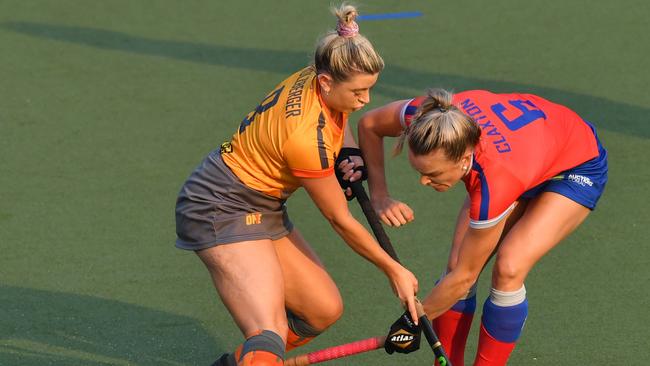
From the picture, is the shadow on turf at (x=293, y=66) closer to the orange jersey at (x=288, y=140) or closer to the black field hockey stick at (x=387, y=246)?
the black field hockey stick at (x=387, y=246)

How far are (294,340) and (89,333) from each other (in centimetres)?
100

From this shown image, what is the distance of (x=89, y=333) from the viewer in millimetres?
5020

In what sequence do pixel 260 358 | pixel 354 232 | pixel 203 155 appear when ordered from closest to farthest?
1. pixel 260 358
2. pixel 354 232
3. pixel 203 155

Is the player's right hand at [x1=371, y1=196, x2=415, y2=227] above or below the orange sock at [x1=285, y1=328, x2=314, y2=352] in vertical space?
above

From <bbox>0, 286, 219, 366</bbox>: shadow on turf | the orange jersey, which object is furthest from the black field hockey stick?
<bbox>0, 286, 219, 366</bbox>: shadow on turf

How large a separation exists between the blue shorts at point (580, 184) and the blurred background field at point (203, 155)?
78 cm

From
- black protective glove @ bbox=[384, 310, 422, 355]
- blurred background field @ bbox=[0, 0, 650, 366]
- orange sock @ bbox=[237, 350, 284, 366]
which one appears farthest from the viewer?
blurred background field @ bbox=[0, 0, 650, 366]

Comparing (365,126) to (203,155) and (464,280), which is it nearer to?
(464,280)

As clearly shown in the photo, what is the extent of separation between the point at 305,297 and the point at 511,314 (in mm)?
795

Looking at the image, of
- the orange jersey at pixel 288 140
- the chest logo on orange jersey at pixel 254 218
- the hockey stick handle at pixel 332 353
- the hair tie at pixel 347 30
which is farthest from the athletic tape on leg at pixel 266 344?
the hair tie at pixel 347 30

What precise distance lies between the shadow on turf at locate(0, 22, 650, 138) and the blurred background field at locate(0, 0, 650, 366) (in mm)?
19

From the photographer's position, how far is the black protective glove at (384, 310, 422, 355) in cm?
425

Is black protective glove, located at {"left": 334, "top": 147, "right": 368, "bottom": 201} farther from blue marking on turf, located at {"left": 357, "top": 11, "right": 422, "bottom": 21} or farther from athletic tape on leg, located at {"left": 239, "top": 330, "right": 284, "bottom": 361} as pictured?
blue marking on turf, located at {"left": 357, "top": 11, "right": 422, "bottom": 21}

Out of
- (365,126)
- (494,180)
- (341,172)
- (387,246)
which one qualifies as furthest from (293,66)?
(494,180)
